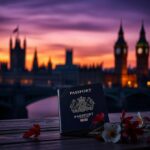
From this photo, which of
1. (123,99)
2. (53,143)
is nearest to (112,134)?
(53,143)

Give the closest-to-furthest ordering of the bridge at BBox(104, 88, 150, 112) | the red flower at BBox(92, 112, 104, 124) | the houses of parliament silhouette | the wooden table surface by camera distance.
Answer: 1. the wooden table surface
2. the red flower at BBox(92, 112, 104, 124)
3. the bridge at BBox(104, 88, 150, 112)
4. the houses of parliament silhouette

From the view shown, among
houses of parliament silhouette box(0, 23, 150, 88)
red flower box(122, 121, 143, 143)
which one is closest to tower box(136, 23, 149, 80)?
houses of parliament silhouette box(0, 23, 150, 88)

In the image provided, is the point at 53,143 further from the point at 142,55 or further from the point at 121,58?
the point at 142,55

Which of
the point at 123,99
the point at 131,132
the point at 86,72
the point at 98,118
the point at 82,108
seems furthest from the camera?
the point at 86,72

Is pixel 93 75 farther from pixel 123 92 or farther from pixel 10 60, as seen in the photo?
pixel 123 92

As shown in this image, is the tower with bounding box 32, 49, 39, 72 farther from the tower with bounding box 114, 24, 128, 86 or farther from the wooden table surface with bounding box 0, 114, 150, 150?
the wooden table surface with bounding box 0, 114, 150, 150

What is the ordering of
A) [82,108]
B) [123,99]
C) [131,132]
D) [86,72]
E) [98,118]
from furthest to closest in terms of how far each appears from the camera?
[86,72]
[123,99]
[82,108]
[98,118]
[131,132]
